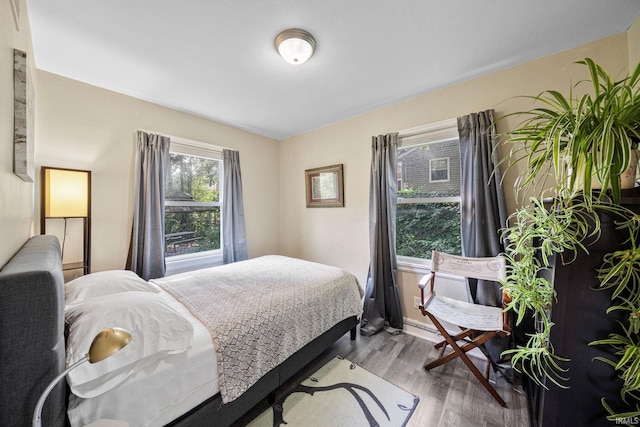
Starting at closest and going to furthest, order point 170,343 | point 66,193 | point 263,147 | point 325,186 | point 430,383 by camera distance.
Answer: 1. point 170,343
2. point 430,383
3. point 66,193
4. point 325,186
5. point 263,147

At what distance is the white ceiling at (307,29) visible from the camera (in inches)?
55.0

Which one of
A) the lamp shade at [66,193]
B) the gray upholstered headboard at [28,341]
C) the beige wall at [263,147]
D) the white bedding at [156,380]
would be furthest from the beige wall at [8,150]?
the lamp shade at [66,193]

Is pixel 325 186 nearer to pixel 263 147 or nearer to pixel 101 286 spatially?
pixel 263 147

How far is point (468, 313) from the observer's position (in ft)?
6.20

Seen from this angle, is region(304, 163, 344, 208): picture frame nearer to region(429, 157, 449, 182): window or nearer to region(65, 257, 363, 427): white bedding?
region(429, 157, 449, 182): window

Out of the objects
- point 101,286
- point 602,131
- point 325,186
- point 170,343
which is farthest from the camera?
point 325,186

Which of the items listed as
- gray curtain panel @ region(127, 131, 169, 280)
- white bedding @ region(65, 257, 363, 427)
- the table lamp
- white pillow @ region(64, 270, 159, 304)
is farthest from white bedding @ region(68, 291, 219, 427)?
gray curtain panel @ region(127, 131, 169, 280)

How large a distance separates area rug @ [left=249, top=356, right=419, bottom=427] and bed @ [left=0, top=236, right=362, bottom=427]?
0.17 metres

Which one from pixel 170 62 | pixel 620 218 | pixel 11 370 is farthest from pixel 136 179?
pixel 620 218

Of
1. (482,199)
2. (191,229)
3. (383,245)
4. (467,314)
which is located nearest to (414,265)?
(383,245)

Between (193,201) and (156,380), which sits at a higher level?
(193,201)

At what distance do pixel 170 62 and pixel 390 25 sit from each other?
5.80 feet

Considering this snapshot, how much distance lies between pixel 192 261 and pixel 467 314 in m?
3.05

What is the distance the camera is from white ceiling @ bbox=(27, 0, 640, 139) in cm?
140
